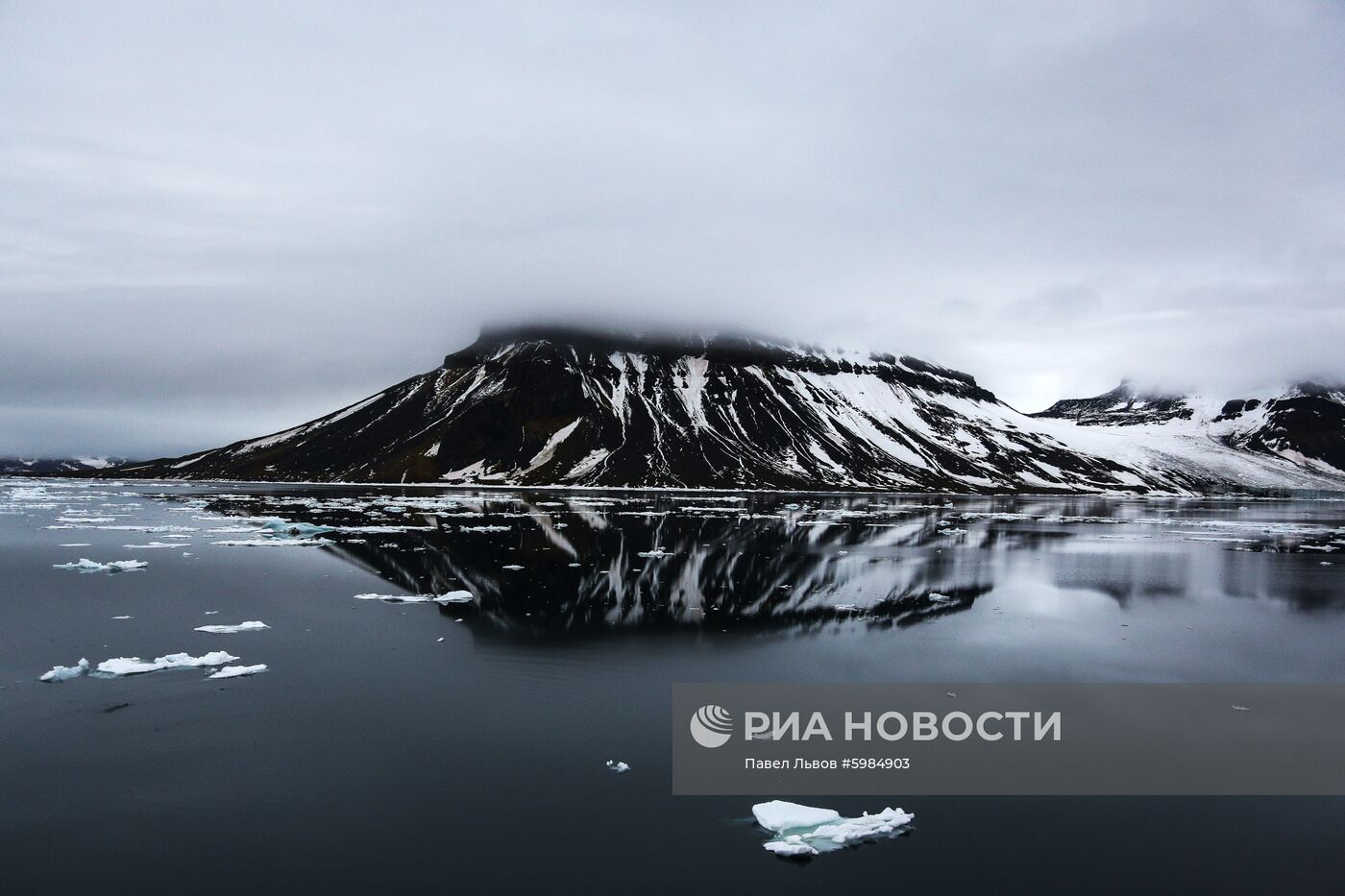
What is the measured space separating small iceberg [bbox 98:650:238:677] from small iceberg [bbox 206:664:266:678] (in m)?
0.64

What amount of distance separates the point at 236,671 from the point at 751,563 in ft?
101

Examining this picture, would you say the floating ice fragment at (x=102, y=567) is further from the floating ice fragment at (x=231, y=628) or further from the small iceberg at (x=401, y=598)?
the floating ice fragment at (x=231, y=628)

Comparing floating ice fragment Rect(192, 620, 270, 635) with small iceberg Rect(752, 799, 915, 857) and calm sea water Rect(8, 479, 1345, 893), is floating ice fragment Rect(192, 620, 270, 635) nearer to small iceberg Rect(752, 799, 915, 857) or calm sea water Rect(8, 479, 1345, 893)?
calm sea water Rect(8, 479, 1345, 893)

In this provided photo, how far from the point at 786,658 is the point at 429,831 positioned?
43.2 feet

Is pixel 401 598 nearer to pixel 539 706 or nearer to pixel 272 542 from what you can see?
pixel 539 706

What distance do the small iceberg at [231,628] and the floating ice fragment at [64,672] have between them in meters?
4.70

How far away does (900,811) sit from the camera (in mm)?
13258

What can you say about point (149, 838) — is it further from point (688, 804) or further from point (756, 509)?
point (756, 509)

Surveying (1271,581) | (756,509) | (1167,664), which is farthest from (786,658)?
(756,509)

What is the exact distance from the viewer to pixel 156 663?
20719mm

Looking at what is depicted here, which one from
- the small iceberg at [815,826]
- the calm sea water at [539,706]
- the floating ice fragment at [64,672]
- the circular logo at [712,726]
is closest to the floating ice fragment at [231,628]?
the calm sea water at [539,706]

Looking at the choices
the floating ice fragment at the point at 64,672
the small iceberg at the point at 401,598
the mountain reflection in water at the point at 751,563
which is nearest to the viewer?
the floating ice fragment at the point at 64,672

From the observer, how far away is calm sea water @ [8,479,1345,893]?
38.9ft

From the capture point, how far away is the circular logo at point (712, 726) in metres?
16.7
